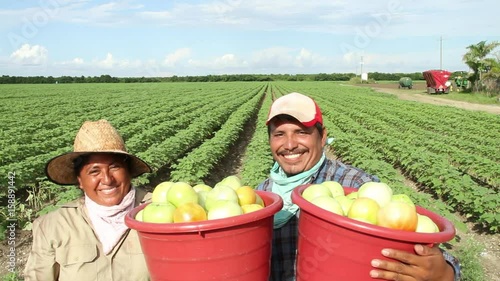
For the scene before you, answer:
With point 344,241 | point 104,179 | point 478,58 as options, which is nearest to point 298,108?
point 344,241

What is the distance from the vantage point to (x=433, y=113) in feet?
65.8

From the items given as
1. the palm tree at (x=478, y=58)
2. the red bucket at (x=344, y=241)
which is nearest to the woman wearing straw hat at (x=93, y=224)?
the red bucket at (x=344, y=241)

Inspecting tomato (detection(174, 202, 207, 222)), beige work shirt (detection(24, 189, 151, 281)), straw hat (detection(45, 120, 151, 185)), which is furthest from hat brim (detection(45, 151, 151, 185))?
tomato (detection(174, 202, 207, 222))

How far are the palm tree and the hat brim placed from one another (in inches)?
A: 1491

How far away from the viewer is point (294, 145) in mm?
2146

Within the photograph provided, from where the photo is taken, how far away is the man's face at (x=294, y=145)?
214cm

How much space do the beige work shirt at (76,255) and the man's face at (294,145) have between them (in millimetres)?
935

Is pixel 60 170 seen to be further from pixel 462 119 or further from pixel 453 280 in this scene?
pixel 462 119

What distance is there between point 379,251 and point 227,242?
1.56ft

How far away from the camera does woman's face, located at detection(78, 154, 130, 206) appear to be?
7.93 ft

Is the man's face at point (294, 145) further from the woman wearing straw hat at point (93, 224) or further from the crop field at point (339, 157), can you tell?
the crop field at point (339, 157)

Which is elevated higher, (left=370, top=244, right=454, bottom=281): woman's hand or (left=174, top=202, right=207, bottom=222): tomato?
(left=174, top=202, right=207, bottom=222): tomato

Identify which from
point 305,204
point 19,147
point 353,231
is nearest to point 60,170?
point 305,204

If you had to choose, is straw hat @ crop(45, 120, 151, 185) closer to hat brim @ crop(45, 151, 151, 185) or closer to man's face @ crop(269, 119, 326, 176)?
hat brim @ crop(45, 151, 151, 185)
